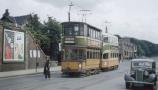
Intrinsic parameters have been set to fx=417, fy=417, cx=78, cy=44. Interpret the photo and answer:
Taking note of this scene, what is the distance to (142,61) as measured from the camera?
2645 cm

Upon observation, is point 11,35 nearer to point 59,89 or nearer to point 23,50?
point 23,50

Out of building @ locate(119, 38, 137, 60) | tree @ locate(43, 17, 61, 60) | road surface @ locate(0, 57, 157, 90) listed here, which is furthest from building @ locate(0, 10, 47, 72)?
building @ locate(119, 38, 137, 60)

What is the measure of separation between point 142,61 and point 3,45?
20622 millimetres

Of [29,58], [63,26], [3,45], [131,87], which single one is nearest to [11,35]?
[3,45]

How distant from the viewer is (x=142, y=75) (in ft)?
82.1

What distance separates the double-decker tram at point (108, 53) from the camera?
46.9m

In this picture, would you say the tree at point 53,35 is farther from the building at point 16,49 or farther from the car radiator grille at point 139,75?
the car radiator grille at point 139,75

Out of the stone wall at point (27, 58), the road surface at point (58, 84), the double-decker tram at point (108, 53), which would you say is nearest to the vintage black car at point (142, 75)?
the road surface at point (58, 84)

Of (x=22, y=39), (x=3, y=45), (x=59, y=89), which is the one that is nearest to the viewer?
(x=59, y=89)

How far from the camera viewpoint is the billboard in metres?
43.9

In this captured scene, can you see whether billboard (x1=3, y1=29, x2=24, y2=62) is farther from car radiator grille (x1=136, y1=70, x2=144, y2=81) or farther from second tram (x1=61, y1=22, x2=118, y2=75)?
car radiator grille (x1=136, y1=70, x2=144, y2=81)

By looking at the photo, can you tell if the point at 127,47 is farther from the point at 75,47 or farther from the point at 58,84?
the point at 58,84

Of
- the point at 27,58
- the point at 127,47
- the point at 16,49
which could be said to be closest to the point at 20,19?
the point at 27,58

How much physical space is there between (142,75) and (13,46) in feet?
76.3
